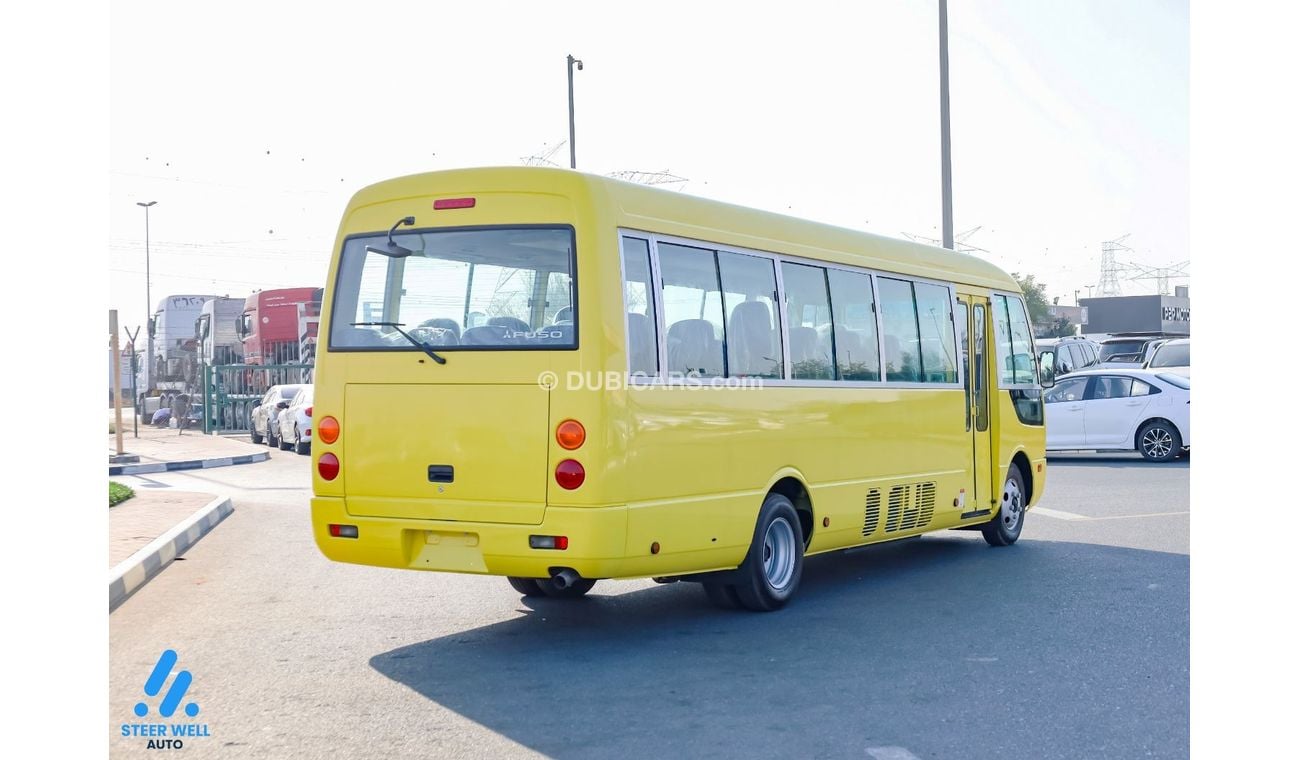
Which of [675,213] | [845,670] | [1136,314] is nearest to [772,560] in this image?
[845,670]

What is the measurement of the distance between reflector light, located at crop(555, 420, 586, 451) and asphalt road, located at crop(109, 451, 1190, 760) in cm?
116

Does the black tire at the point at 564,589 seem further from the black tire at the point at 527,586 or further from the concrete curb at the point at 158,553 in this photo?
the concrete curb at the point at 158,553

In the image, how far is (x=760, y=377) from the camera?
8.64 metres

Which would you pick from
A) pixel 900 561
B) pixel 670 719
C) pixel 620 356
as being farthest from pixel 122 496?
pixel 670 719

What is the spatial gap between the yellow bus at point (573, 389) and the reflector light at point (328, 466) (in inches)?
0.6

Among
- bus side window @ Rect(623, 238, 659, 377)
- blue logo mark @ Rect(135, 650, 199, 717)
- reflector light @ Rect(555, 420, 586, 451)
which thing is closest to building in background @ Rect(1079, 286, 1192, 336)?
bus side window @ Rect(623, 238, 659, 377)

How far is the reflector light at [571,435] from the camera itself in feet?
23.5

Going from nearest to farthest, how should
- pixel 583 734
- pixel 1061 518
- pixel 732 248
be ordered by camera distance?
pixel 583 734 < pixel 732 248 < pixel 1061 518

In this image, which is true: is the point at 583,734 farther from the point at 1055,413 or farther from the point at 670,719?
the point at 1055,413

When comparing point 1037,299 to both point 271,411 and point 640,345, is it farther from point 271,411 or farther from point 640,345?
point 640,345

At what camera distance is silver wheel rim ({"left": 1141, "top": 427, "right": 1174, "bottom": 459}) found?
20.6 meters

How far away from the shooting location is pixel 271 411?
1224 inches

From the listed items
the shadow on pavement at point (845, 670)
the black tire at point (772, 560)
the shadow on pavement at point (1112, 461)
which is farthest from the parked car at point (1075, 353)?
the black tire at point (772, 560)

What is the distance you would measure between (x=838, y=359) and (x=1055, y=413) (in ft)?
42.9
